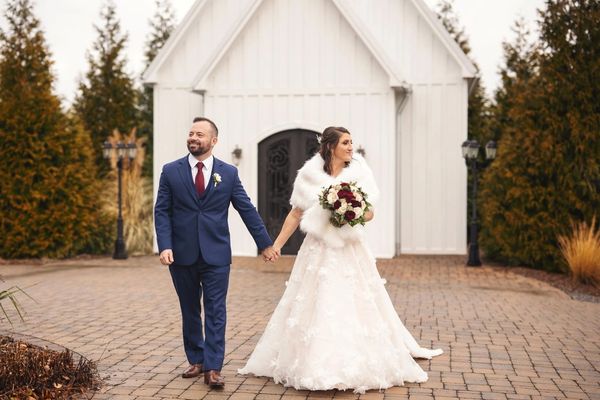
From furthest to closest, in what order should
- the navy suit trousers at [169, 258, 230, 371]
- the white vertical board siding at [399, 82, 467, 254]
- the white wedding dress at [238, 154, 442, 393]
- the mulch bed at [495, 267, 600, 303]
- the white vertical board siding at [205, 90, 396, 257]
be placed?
the white vertical board siding at [399, 82, 467, 254]
the white vertical board siding at [205, 90, 396, 257]
the mulch bed at [495, 267, 600, 303]
the navy suit trousers at [169, 258, 230, 371]
the white wedding dress at [238, 154, 442, 393]

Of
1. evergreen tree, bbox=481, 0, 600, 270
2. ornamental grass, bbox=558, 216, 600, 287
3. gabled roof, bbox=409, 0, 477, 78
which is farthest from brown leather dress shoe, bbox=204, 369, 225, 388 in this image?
gabled roof, bbox=409, 0, 477, 78

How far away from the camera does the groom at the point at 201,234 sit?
18.9ft

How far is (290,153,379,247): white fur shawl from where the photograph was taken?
5973mm

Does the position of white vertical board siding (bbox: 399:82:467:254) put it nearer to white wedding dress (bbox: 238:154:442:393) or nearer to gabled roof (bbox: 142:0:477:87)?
gabled roof (bbox: 142:0:477:87)

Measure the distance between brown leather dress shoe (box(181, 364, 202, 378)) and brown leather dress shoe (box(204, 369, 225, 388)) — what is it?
0.29 m

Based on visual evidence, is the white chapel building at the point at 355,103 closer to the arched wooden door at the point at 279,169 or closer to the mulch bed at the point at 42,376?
the arched wooden door at the point at 279,169

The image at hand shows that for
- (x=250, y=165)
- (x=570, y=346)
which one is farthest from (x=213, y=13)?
(x=570, y=346)

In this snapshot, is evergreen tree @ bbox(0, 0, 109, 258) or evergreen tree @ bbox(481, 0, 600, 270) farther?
evergreen tree @ bbox(0, 0, 109, 258)

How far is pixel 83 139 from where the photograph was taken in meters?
17.0

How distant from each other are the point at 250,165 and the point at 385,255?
3636mm

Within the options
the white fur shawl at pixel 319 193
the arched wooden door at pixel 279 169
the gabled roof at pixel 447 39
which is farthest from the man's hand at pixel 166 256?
the gabled roof at pixel 447 39

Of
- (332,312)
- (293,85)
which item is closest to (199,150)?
(332,312)

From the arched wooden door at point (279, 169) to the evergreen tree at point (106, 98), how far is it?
10.2 meters

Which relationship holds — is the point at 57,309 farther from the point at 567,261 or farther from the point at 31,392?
the point at 567,261
